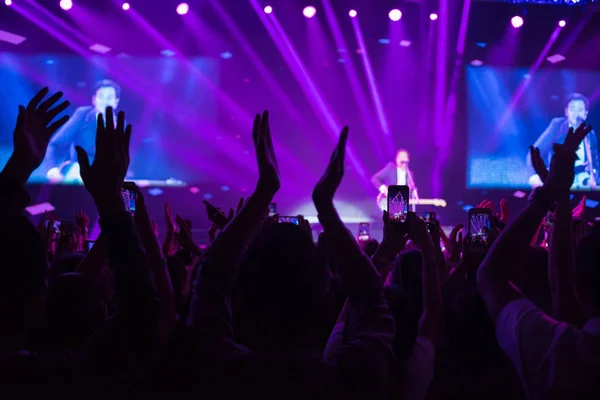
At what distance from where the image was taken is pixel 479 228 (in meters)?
2.24

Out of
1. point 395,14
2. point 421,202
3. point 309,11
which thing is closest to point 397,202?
point 421,202

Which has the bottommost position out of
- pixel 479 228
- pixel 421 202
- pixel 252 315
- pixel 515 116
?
pixel 252 315

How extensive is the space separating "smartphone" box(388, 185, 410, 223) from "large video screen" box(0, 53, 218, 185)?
6.86 metres

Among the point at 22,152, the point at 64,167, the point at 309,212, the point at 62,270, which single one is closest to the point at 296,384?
the point at 22,152

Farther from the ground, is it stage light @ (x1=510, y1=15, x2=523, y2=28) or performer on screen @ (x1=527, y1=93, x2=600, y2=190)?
stage light @ (x1=510, y1=15, x2=523, y2=28)

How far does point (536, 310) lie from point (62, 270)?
162cm

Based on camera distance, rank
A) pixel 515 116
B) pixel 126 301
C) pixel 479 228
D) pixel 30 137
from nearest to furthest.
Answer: pixel 126 301 < pixel 30 137 < pixel 479 228 < pixel 515 116

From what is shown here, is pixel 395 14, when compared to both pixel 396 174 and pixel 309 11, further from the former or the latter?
pixel 396 174

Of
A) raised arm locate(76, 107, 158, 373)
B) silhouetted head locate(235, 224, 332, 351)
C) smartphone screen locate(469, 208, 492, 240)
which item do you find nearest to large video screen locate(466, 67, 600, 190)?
smartphone screen locate(469, 208, 492, 240)

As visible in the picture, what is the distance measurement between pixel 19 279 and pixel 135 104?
8.24 meters

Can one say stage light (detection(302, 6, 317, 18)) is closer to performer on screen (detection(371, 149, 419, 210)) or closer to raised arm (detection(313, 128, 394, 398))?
performer on screen (detection(371, 149, 419, 210))

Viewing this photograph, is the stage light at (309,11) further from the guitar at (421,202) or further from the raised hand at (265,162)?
the raised hand at (265,162)

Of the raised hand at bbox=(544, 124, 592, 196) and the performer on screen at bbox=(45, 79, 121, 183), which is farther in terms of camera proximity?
the performer on screen at bbox=(45, 79, 121, 183)

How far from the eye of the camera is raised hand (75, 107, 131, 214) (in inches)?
45.1
